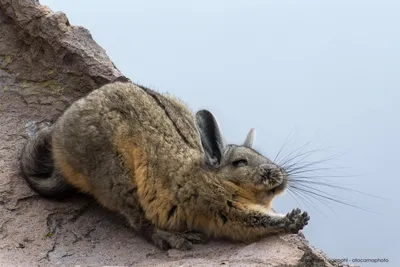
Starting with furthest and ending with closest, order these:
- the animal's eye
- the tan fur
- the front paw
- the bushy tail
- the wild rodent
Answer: the bushy tail < the tan fur < the animal's eye < the wild rodent < the front paw

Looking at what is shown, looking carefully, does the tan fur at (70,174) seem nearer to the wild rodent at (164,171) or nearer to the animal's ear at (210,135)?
the wild rodent at (164,171)

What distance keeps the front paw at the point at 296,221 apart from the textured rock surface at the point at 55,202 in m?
0.07

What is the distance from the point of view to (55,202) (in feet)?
22.0

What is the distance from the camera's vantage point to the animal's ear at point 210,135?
233 inches

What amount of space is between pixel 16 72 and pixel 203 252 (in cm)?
353

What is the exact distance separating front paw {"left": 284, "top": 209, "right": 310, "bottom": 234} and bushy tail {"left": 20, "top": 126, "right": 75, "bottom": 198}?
228 centimetres

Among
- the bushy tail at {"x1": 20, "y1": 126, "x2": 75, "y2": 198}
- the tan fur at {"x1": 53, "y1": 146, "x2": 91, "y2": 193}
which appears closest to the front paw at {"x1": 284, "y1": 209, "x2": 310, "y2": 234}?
the tan fur at {"x1": 53, "y1": 146, "x2": 91, "y2": 193}

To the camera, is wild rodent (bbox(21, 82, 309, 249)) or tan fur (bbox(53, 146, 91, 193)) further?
tan fur (bbox(53, 146, 91, 193))

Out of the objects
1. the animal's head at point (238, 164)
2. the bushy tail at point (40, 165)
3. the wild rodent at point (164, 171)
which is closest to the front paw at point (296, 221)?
the wild rodent at point (164, 171)

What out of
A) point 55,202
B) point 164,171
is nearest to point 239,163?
point 164,171

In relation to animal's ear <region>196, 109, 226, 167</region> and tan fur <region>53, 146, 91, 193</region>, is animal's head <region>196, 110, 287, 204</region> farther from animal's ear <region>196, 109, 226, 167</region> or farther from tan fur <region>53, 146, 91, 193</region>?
tan fur <region>53, 146, 91, 193</region>

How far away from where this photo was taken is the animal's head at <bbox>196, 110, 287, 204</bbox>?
18.7ft

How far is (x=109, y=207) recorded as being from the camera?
245 inches

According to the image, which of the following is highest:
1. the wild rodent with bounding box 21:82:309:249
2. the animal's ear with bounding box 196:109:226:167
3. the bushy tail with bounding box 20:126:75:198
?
the animal's ear with bounding box 196:109:226:167
